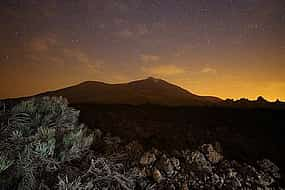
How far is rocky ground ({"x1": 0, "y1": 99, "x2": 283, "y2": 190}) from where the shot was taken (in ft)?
7.12

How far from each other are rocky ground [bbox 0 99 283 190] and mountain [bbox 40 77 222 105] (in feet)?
12.5

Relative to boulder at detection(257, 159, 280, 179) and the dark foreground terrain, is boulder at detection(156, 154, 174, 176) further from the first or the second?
boulder at detection(257, 159, 280, 179)

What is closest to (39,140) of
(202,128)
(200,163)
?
(200,163)

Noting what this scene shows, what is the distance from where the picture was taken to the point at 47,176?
2.28 m

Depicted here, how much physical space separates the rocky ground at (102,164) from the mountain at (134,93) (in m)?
3.81

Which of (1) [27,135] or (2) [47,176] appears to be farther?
(1) [27,135]

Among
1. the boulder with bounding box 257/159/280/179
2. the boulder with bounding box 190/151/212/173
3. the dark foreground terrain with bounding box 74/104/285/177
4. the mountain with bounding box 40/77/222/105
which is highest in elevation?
the mountain with bounding box 40/77/222/105

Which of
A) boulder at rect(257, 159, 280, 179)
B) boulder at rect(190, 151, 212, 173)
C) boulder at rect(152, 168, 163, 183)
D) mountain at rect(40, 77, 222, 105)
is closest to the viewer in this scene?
boulder at rect(152, 168, 163, 183)

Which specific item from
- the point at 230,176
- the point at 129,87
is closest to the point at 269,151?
the point at 230,176

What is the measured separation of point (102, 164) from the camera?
107 inches

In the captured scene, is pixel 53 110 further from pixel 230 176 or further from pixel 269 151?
pixel 269 151

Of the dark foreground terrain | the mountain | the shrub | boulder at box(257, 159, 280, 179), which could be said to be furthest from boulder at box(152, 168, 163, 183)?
the mountain

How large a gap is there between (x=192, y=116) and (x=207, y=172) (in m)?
1.97

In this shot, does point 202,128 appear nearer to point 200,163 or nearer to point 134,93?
point 200,163
